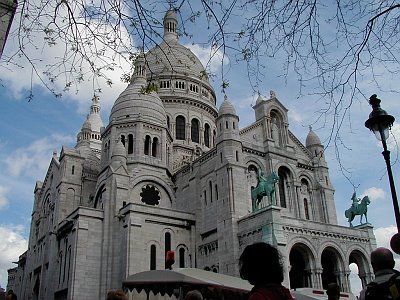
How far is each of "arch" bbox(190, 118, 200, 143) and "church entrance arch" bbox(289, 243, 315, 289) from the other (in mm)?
20880

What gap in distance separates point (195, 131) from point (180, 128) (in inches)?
72.2

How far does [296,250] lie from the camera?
101 feet

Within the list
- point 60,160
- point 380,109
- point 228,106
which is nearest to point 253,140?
point 228,106

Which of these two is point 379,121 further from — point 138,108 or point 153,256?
point 138,108

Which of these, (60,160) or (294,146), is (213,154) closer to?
(294,146)

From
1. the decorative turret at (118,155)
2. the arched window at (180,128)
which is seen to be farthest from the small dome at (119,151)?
the arched window at (180,128)

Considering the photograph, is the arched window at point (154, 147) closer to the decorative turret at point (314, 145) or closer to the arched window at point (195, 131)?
the arched window at point (195, 131)

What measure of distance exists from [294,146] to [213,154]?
8.34m

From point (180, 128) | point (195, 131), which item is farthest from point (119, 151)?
point (195, 131)

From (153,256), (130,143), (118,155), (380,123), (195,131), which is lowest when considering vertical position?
(380,123)

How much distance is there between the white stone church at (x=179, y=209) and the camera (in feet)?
101

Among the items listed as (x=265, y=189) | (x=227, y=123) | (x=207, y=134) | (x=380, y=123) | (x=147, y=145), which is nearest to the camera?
(x=380, y=123)

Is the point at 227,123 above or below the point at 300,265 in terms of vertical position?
above

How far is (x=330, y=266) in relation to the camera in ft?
107
